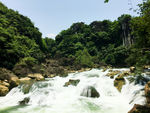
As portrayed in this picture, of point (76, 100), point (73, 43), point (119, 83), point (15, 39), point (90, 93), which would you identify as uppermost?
point (73, 43)

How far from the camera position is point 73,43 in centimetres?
4659

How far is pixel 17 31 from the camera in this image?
28891 mm

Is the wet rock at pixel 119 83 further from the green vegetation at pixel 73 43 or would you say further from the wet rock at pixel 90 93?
the green vegetation at pixel 73 43

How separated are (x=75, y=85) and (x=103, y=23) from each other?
45539 mm

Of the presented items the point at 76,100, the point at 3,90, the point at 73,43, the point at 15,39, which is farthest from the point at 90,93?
the point at 73,43

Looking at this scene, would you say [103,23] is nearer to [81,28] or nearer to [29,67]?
[81,28]

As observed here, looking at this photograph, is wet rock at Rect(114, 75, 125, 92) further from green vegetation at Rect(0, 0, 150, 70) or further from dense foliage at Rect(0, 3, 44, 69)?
dense foliage at Rect(0, 3, 44, 69)

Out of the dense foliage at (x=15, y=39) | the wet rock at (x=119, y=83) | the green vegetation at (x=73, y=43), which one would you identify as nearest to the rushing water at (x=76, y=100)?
the wet rock at (x=119, y=83)

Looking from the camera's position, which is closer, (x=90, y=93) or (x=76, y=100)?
A: (x=76, y=100)

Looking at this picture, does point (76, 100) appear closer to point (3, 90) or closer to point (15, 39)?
point (3, 90)

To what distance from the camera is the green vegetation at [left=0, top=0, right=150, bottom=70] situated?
18.4 m

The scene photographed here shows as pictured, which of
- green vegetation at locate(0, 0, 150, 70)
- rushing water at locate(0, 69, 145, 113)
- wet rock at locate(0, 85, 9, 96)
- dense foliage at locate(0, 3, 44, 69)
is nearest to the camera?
rushing water at locate(0, 69, 145, 113)

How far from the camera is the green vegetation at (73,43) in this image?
1844 centimetres

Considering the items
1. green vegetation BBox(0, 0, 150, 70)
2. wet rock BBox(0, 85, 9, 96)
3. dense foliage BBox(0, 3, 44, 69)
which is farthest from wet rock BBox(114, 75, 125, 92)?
dense foliage BBox(0, 3, 44, 69)
